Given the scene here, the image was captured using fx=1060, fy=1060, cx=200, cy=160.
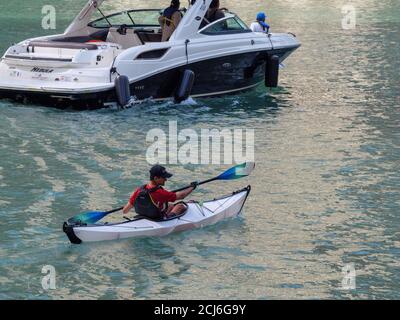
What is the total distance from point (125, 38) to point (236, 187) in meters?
8.81

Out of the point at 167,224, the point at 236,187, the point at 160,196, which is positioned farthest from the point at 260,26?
the point at 160,196

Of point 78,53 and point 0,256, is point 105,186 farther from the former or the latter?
point 78,53

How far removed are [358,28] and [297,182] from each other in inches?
980

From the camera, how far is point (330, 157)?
21.9 m

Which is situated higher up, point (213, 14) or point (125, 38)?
point (213, 14)

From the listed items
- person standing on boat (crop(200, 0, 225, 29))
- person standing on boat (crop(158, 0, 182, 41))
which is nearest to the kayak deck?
person standing on boat (crop(158, 0, 182, 41))

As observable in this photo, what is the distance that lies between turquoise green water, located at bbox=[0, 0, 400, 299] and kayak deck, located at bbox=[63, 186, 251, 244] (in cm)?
15

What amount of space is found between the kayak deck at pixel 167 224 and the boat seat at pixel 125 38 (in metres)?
9.99

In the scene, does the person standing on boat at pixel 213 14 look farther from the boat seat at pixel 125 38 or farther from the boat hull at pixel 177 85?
the boat seat at pixel 125 38

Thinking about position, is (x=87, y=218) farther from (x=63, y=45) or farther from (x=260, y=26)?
(x=260, y=26)

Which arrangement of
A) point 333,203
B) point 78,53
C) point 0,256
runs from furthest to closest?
point 78,53 → point 333,203 → point 0,256

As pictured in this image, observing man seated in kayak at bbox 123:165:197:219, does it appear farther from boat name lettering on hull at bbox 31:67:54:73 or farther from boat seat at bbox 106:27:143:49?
boat seat at bbox 106:27:143:49

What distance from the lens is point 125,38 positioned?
27.3 meters

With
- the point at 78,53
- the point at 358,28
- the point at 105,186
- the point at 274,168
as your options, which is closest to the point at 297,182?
the point at 274,168
